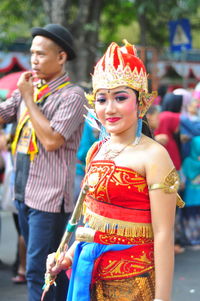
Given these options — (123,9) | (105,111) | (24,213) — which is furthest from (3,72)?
(105,111)

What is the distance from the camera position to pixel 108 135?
263 centimetres

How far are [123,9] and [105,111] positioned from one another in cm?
1514

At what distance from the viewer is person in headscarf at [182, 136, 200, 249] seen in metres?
6.63

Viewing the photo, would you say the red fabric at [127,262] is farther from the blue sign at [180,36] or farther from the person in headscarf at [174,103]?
the blue sign at [180,36]

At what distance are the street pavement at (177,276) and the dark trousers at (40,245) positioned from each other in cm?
132

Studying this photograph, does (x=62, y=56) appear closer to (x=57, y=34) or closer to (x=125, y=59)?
(x=57, y=34)

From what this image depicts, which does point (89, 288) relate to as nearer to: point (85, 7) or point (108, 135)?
point (108, 135)

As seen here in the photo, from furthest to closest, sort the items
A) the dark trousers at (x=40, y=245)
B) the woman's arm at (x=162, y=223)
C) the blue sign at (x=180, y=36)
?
the blue sign at (x=180, y=36) → the dark trousers at (x=40, y=245) → the woman's arm at (x=162, y=223)

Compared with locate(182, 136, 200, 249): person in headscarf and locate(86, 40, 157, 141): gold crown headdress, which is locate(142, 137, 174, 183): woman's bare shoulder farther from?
locate(182, 136, 200, 249): person in headscarf

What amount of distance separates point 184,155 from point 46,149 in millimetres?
3442

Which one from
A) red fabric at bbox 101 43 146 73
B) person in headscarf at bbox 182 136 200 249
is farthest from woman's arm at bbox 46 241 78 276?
person in headscarf at bbox 182 136 200 249

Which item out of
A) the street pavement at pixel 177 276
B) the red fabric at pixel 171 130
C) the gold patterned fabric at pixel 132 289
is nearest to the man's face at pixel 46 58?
the gold patterned fabric at pixel 132 289

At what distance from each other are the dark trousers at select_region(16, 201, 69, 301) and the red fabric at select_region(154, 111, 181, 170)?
2800 millimetres

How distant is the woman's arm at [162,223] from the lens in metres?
2.22
